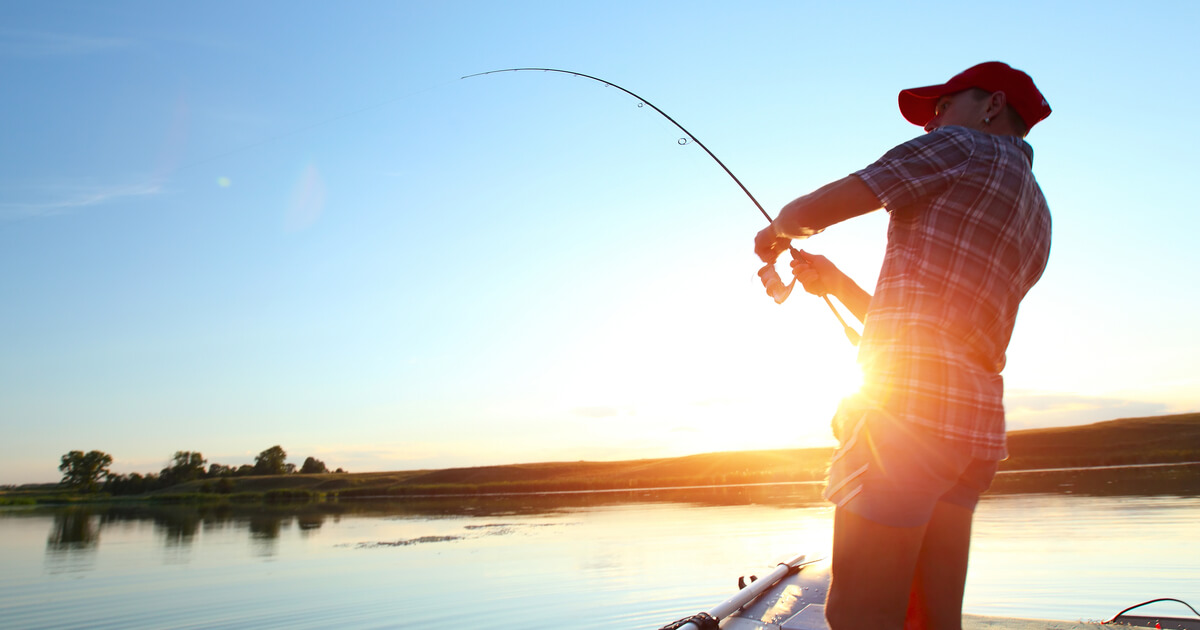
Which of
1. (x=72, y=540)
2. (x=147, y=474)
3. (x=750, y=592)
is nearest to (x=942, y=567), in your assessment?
(x=750, y=592)

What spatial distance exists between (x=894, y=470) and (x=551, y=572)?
11.7m

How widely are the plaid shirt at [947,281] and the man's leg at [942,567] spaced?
0.22 meters

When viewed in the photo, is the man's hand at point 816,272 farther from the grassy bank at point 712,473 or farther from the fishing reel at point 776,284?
the grassy bank at point 712,473

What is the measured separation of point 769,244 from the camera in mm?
2248

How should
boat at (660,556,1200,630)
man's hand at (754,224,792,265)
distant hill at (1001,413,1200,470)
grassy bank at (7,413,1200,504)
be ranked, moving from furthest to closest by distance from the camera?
distant hill at (1001,413,1200,470)
grassy bank at (7,413,1200,504)
boat at (660,556,1200,630)
man's hand at (754,224,792,265)

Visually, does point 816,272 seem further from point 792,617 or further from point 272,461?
point 272,461

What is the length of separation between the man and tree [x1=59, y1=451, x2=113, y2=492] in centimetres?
11032

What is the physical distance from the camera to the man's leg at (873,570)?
171 cm

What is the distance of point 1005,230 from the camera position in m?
1.86

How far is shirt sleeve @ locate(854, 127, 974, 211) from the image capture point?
5.93 feet

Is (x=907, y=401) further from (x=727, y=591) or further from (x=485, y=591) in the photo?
(x=485, y=591)

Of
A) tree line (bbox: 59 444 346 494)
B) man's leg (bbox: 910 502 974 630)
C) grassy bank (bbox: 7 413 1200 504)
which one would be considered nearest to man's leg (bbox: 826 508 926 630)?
man's leg (bbox: 910 502 974 630)

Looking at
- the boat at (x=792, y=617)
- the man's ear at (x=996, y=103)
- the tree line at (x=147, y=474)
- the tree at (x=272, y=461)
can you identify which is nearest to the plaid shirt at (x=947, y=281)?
the man's ear at (x=996, y=103)

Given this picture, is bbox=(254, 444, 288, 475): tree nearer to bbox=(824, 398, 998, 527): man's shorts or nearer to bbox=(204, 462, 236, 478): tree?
bbox=(204, 462, 236, 478): tree
